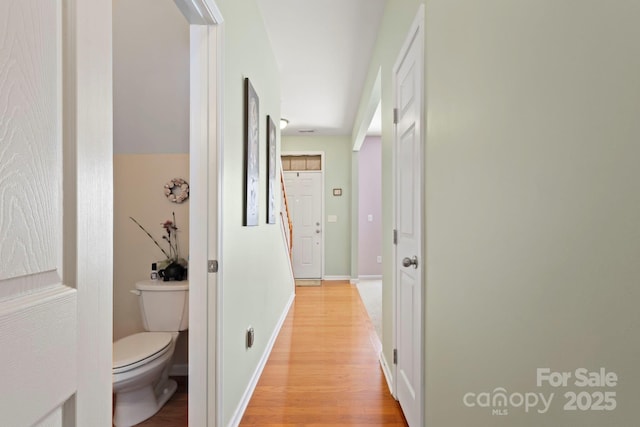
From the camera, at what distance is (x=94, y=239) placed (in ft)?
1.76

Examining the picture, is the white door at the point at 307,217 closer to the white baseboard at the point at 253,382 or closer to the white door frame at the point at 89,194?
the white baseboard at the point at 253,382

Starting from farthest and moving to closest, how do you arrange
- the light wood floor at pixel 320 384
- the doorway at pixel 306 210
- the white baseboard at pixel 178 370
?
the doorway at pixel 306 210 < the white baseboard at pixel 178 370 < the light wood floor at pixel 320 384

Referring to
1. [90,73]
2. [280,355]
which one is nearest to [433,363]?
[90,73]

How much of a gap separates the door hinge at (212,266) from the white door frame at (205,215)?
0.5 inches

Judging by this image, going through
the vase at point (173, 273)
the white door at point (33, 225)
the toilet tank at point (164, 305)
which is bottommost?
the toilet tank at point (164, 305)

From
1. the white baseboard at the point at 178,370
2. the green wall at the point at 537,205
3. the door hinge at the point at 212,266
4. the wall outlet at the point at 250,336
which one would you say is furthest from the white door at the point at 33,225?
the white baseboard at the point at 178,370

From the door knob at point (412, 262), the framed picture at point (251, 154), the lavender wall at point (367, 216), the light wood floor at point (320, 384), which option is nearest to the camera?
the door knob at point (412, 262)

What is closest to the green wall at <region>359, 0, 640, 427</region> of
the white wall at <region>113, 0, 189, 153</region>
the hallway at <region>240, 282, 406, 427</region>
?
the hallway at <region>240, 282, 406, 427</region>

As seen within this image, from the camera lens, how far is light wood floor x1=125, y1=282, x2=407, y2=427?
1845 mm

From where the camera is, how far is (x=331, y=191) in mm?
6145

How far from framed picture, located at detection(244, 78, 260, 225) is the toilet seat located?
34.1 inches

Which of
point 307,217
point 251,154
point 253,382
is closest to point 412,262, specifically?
point 251,154

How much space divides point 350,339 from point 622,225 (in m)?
2.81

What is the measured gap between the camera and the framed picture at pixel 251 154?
6.69 feet
